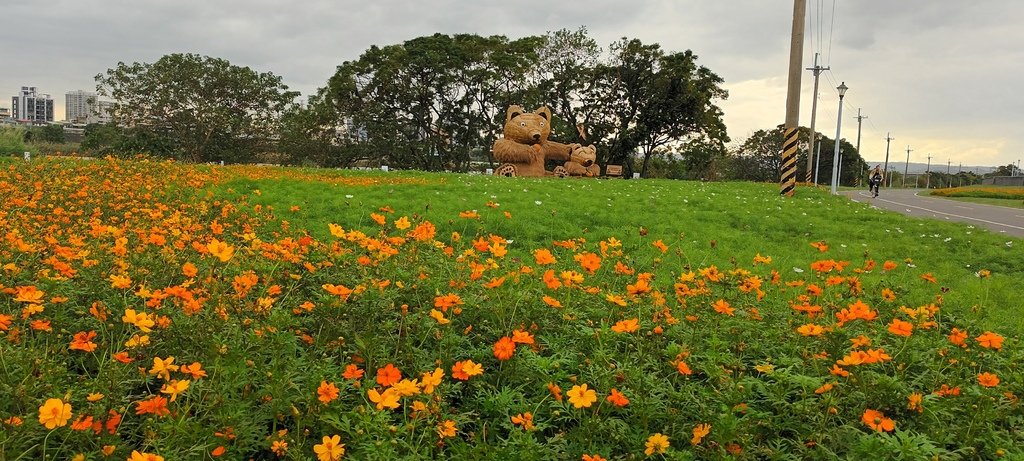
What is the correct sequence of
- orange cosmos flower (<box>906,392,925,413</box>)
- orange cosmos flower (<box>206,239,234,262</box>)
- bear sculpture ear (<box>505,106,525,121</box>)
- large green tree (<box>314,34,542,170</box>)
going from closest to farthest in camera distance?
orange cosmos flower (<box>906,392,925,413</box>) < orange cosmos flower (<box>206,239,234,262</box>) < bear sculpture ear (<box>505,106,525,121</box>) < large green tree (<box>314,34,542,170</box>)

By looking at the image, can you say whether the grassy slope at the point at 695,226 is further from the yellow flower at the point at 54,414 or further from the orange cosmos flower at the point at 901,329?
the yellow flower at the point at 54,414

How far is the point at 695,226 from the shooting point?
7.09m

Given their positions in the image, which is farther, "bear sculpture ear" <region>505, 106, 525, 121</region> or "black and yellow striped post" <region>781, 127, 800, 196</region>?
"bear sculpture ear" <region>505, 106, 525, 121</region>

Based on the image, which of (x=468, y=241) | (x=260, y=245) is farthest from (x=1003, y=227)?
(x=260, y=245)

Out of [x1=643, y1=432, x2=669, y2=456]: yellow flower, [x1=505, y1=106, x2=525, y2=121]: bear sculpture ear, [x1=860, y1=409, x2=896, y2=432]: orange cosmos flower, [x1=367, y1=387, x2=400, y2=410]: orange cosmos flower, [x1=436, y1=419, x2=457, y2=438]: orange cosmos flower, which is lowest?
[x1=643, y1=432, x2=669, y2=456]: yellow flower

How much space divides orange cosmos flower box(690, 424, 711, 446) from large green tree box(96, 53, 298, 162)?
31.3 meters

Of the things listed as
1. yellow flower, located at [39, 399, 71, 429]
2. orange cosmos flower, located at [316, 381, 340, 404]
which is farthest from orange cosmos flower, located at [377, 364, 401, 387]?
yellow flower, located at [39, 399, 71, 429]

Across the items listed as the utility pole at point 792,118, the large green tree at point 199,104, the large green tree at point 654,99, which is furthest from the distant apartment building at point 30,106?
the utility pole at point 792,118

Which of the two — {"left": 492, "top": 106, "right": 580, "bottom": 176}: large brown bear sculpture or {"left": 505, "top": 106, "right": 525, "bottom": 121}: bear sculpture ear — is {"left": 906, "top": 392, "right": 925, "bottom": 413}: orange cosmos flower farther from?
{"left": 505, "top": 106, "right": 525, "bottom": 121}: bear sculpture ear

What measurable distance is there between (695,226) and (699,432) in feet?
18.8

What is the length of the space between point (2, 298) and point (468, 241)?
11.6 feet

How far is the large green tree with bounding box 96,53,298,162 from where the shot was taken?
91.7ft

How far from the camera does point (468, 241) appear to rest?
5.46 meters

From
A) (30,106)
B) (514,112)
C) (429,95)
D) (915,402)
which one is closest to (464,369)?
(915,402)
